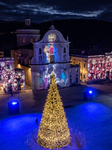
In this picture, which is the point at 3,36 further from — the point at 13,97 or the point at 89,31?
the point at 13,97

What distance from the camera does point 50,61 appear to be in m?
47.8

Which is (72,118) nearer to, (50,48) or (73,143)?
(73,143)

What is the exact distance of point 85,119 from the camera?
2589cm

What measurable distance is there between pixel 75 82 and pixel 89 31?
10977 centimetres

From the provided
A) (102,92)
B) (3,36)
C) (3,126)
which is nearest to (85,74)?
(102,92)

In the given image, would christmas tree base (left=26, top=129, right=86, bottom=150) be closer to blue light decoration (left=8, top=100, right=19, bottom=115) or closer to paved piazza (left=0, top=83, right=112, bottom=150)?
paved piazza (left=0, top=83, right=112, bottom=150)

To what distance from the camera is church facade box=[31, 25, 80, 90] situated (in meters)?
45.3

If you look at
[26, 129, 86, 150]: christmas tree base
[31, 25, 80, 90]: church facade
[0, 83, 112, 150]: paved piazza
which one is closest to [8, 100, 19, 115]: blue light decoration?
[0, 83, 112, 150]: paved piazza

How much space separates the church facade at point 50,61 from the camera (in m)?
45.3

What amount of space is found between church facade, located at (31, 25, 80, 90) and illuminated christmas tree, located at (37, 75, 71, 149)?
28639 millimetres

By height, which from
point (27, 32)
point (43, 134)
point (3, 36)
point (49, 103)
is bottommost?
point (43, 134)

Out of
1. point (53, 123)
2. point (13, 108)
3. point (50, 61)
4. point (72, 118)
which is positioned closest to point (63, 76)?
point (50, 61)

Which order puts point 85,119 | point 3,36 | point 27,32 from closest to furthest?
point 85,119 → point 27,32 → point 3,36

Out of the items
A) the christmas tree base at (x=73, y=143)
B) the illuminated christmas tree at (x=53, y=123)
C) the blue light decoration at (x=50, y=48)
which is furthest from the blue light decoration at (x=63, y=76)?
the illuminated christmas tree at (x=53, y=123)
